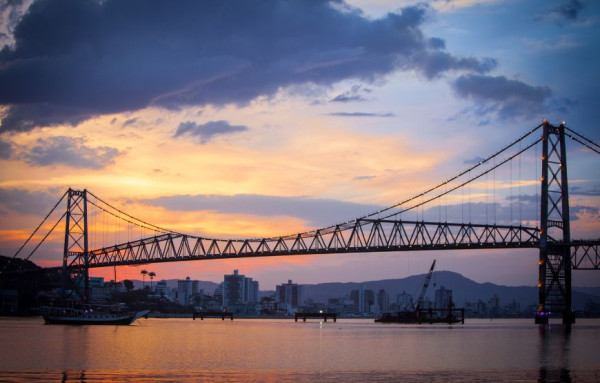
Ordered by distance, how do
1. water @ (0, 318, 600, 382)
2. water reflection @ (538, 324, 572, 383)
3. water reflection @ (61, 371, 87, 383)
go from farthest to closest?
water reflection @ (538, 324, 572, 383)
water @ (0, 318, 600, 382)
water reflection @ (61, 371, 87, 383)

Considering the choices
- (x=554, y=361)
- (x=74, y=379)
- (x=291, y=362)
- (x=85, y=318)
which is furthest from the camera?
(x=85, y=318)

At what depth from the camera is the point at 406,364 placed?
55000mm

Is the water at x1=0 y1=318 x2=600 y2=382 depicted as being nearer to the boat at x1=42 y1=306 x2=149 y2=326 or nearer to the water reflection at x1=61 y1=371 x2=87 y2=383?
the water reflection at x1=61 y1=371 x2=87 y2=383

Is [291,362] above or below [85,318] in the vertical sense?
above

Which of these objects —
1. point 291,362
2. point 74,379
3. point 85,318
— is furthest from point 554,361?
point 85,318

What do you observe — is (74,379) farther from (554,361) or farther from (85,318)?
(85,318)

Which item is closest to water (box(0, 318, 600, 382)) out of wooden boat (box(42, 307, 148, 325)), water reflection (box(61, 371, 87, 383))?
water reflection (box(61, 371, 87, 383))

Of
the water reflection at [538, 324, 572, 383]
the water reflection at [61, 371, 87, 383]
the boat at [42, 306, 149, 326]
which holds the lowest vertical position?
the boat at [42, 306, 149, 326]

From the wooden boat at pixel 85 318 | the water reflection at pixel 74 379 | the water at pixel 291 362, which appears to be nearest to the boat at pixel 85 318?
the wooden boat at pixel 85 318

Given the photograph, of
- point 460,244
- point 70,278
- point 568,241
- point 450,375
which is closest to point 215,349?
point 450,375

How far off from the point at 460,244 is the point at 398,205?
45.5ft

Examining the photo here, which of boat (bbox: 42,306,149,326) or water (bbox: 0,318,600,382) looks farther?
boat (bbox: 42,306,149,326)

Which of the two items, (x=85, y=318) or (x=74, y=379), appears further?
(x=85, y=318)

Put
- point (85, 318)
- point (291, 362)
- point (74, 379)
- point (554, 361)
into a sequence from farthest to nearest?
point (85, 318)
point (554, 361)
point (291, 362)
point (74, 379)
